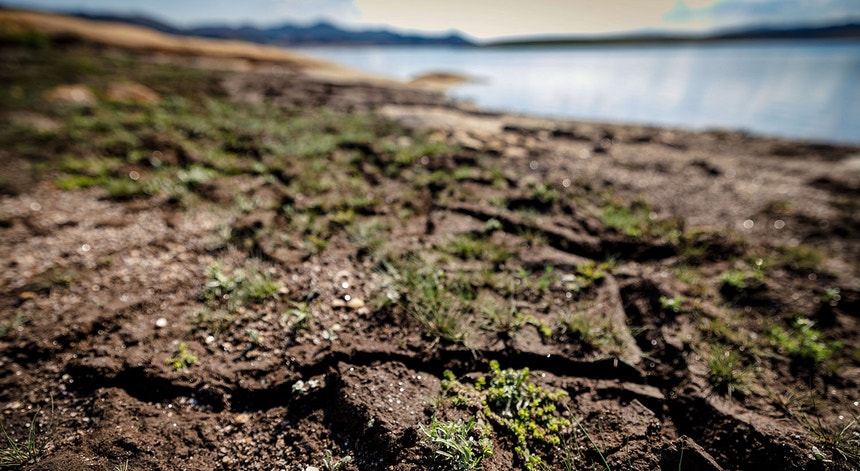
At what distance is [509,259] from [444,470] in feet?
7.49

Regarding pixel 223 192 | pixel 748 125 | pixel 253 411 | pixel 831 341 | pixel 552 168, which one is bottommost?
pixel 253 411

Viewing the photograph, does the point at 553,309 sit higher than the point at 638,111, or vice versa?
the point at 638,111

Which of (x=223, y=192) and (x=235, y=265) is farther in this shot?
(x=223, y=192)

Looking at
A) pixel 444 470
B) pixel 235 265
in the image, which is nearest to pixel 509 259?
pixel 444 470

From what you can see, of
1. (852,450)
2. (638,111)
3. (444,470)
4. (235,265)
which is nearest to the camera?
(444,470)

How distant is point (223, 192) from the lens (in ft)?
16.4

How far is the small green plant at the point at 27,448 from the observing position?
6.85 feet

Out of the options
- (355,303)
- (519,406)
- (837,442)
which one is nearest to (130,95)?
(355,303)

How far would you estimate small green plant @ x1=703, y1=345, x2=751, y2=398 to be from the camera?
2.69 meters

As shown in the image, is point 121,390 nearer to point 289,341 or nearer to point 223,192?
point 289,341

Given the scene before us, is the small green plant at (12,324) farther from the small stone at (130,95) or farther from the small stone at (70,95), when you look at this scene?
the small stone at (70,95)

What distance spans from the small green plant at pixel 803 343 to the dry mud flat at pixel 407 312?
0.09 feet

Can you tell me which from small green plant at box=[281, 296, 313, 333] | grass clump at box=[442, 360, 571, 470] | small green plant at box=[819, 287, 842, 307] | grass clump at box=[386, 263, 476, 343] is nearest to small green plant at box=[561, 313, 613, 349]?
grass clump at box=[442, 360, 571, 470]

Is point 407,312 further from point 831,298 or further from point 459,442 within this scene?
point 831,298
